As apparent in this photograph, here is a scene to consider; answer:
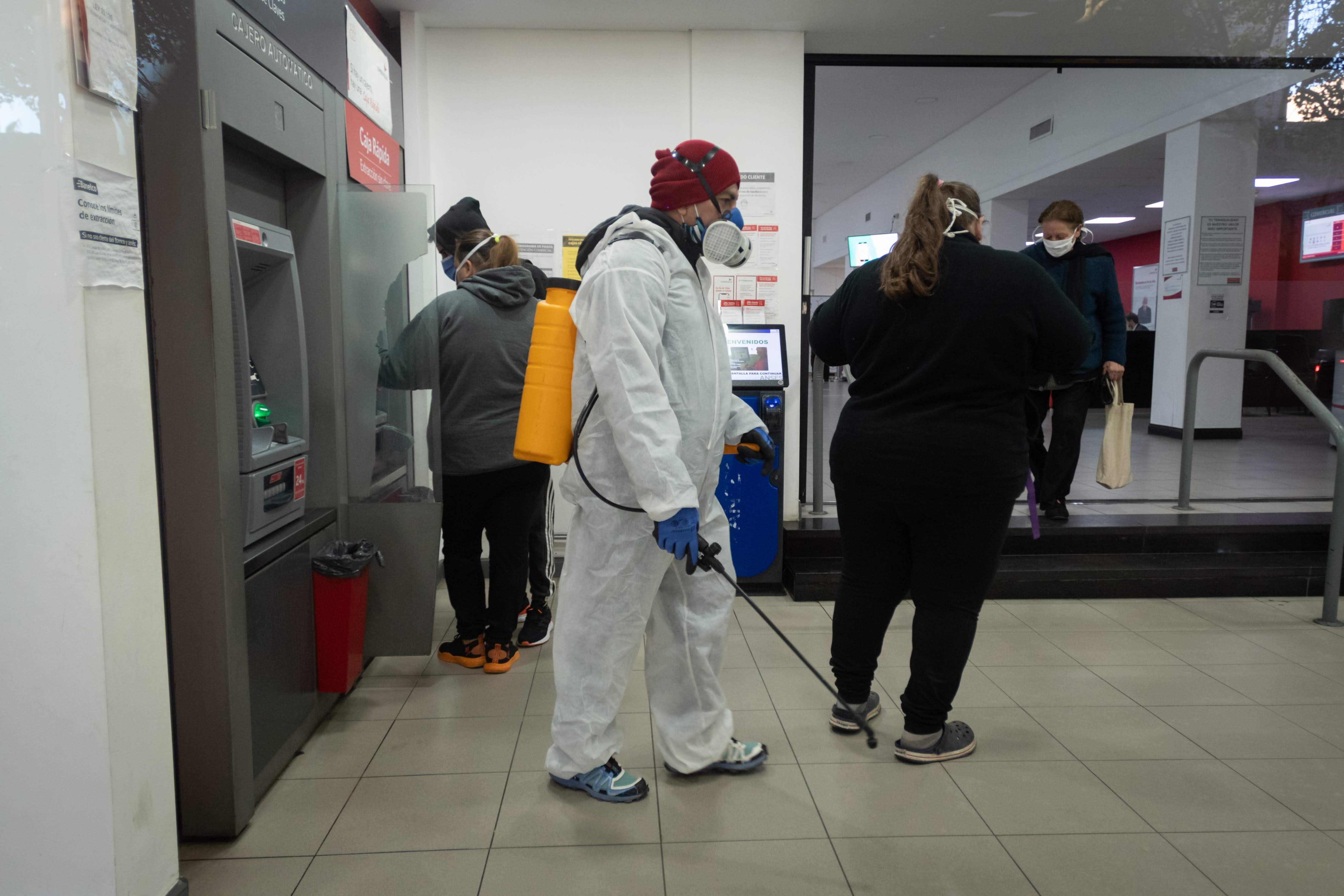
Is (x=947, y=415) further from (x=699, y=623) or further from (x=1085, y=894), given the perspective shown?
(x=1085, y=894)

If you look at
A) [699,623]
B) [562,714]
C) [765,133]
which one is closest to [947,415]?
[699,623]

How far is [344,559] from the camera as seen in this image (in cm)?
219

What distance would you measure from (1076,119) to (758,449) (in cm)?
582

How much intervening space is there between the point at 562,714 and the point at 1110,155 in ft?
22.0

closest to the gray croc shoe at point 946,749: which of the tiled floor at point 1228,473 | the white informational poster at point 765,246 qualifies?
the tiled floor at point 1228,473

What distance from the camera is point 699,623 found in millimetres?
1897

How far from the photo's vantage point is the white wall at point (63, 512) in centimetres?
121

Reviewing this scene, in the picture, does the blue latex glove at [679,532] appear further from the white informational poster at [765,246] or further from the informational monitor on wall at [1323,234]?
the informational monitor on wall at [1323,234]

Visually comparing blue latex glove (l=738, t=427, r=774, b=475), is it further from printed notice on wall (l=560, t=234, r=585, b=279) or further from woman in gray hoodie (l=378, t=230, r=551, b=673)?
printed notice on wall (l=560, t=234, r=585, b=279)

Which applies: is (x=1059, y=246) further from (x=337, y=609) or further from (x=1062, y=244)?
(x=337, y=609)

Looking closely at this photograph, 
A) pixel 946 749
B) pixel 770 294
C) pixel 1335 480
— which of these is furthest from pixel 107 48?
pixel 1335 480

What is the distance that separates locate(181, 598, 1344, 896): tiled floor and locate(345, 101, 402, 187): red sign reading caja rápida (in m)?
1.57

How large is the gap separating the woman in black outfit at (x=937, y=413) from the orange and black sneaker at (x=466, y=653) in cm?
133

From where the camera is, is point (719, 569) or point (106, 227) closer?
point (106, 227)
